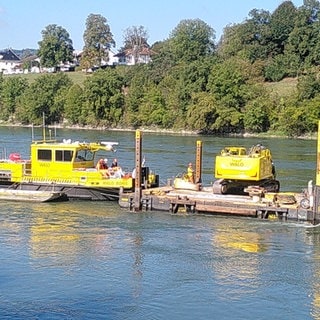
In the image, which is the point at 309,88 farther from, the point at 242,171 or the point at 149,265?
the point at 149,265

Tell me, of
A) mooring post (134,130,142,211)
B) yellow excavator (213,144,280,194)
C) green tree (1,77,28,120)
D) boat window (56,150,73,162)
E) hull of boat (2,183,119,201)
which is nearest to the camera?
yellow excavator (213,144,280,194)

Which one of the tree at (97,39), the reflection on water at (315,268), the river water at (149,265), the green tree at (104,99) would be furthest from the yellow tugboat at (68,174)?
the tree at (97,39)

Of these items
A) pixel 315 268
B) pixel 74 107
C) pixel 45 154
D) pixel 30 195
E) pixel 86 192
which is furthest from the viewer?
pixel 74 107

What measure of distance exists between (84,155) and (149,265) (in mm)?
14794

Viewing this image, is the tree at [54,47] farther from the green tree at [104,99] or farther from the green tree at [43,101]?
the green tree at [104,99]

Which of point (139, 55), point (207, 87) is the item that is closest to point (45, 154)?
point (207, 87)

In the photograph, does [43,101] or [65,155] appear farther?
[43,101]

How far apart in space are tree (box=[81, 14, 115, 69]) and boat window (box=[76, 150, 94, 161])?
125323 mm

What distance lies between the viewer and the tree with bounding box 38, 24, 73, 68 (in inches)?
6457

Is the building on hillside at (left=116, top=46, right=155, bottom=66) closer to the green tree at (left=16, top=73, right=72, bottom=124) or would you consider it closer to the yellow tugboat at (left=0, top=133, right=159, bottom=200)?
the green tree at (left=16, top=73, right=72, bottom=124)

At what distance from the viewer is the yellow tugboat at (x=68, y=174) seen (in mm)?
37531

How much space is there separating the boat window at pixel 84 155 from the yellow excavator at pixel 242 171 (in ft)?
25.1

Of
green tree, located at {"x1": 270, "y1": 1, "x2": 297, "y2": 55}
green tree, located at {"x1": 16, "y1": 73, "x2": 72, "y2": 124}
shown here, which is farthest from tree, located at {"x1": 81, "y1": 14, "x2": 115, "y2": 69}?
green tree, located at {"x1": 270, "y1": 1, "x2": 297, "y2": 55}

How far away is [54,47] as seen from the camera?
6491 inches
